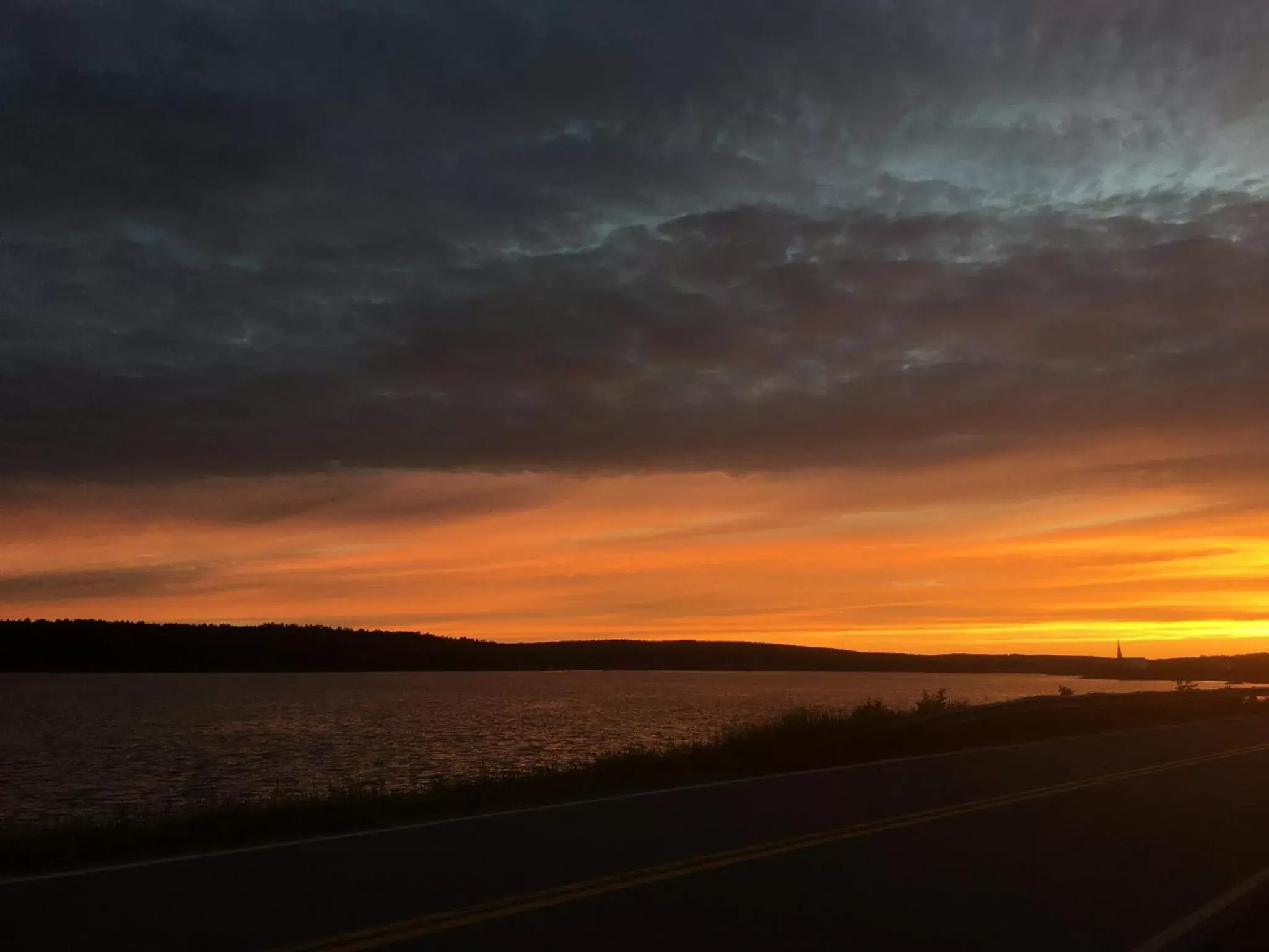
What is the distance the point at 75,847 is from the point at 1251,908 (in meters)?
10.4

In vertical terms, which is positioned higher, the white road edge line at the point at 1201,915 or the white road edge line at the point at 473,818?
the white road edge line at the point at 473,818

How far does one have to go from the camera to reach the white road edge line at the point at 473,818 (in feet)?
31.4

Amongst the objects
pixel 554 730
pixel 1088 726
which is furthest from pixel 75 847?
pixel 554 730

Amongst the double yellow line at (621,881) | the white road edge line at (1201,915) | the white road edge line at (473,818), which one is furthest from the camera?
the white road edge line at (473,818)

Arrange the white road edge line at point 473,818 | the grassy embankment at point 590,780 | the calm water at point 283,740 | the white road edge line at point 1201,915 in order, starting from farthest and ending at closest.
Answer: the calm water at point 283,740, the grassy embankment at point 590,780, the white road edge line at point 473,818, the white road edge line at point 1201,915

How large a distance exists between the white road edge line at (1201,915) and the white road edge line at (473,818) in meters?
0.31

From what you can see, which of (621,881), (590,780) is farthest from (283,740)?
(621,881)

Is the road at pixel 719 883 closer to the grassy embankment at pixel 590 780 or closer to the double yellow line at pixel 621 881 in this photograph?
the double yellow line at pixel 621 881

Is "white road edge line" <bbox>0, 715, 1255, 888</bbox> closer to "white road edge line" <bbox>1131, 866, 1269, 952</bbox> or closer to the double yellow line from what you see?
"white road edge line" <bbox>1131, 866, 1269, 952</bbox>

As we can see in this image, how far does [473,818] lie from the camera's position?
501 inches

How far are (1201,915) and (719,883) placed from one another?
3.65m

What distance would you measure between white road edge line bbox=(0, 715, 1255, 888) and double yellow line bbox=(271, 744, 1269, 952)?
3.05 meters

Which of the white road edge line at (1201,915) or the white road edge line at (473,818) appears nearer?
the white road edge line at (1201,915)


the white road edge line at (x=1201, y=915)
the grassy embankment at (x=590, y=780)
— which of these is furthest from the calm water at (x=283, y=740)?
the white road edge line at (x=1201, y=915)
